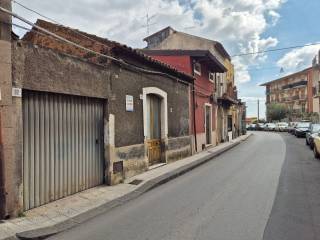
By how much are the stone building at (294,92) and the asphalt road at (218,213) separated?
6489 cm

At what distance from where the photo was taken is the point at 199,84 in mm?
22656

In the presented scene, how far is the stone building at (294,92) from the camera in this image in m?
75.2

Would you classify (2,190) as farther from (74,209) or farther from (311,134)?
(311,134)

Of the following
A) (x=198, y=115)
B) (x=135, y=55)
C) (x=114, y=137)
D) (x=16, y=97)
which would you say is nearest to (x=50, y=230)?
(x=16, y=97)

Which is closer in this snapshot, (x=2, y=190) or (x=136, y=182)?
(x=2, y=190)

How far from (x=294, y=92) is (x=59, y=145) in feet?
267

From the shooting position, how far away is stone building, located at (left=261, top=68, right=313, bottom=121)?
247ft

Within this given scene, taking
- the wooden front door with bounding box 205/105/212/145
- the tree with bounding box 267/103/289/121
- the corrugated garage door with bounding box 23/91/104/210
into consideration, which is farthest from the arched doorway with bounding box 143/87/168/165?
the tree with bounding box 267/103/289/121

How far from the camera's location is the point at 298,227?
6.10m

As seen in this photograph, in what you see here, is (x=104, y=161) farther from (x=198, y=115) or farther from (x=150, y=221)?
(x=198, y=115)

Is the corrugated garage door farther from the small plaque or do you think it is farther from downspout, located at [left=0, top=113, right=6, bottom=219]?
downspout, located at [left=0, top=113, right=6, bottom=219]

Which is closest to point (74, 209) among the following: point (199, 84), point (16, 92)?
point (16, 92)

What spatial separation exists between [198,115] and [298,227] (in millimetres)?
15797

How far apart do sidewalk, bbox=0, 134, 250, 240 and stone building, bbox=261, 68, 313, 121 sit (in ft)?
216
